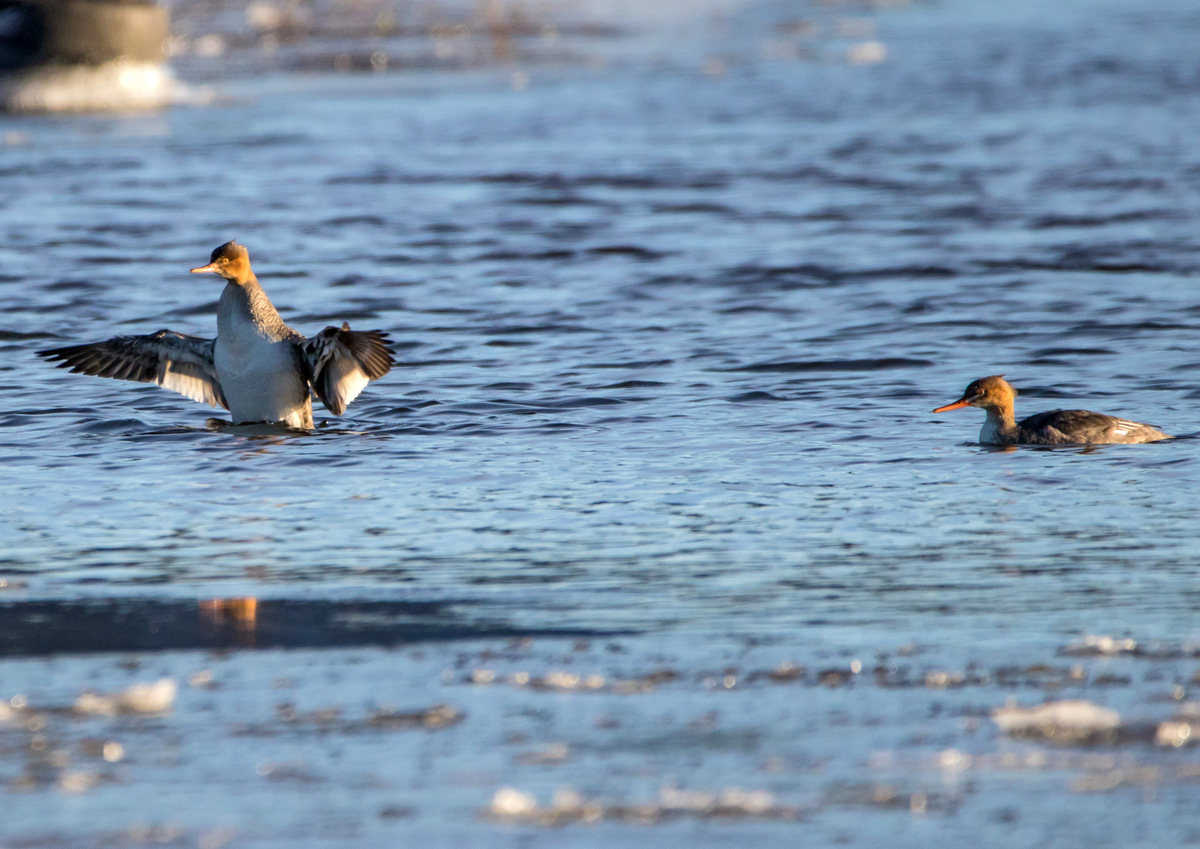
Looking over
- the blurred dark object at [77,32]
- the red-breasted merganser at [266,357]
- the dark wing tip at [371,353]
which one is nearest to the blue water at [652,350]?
the red-breasted merganser at [266,357]

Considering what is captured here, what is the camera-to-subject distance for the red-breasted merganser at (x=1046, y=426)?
9.12m

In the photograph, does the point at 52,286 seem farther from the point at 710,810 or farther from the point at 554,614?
the point at 710,810

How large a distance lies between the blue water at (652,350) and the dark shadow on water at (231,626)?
0.11 metres

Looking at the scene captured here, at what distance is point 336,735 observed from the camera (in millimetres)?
Result: 5074

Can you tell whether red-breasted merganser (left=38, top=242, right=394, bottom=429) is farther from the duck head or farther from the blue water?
the blue water

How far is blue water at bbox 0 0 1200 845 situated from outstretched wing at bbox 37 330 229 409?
0.30 meters

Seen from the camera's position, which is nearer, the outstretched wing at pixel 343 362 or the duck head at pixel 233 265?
the outstretched wing at pixel 343 362

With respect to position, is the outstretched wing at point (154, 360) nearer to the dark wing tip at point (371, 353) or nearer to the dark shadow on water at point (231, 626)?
the dark wing tip at point (371, 353)

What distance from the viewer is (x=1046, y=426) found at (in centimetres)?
928

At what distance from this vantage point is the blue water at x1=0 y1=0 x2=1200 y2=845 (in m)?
6.78

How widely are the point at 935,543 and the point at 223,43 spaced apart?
28548 millimetres

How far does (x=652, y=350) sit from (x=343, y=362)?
2937 millimetres

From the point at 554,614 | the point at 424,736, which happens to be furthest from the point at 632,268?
the point at 424,736

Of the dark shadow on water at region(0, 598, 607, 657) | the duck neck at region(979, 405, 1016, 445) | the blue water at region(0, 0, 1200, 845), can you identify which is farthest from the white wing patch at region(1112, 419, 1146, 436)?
the dark shadow on water at region(0, 598, 607, 657)
